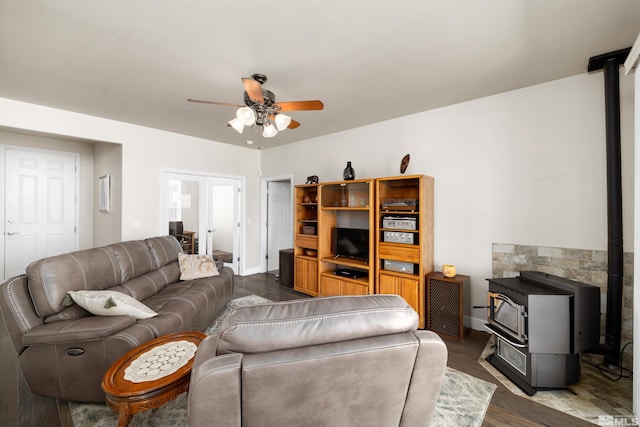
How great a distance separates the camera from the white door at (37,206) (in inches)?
163

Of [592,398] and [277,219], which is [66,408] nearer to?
[592,398]

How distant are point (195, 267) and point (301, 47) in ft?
9.47

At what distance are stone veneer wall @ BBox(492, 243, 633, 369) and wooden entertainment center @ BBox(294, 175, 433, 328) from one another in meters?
0.78

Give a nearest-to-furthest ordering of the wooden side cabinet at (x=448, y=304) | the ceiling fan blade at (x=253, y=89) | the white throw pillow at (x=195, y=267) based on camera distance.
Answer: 1. the ceiling fan blade at (x=253, y=89)
2. the wooden side cabinet at (x=448, y=304)
3. the white throw pillow at (x=195, y=267)

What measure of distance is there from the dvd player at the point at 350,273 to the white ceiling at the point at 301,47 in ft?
7.61

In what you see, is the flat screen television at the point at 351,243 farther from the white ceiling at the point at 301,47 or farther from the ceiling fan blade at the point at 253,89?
the ceiling fan blade at the point at 253,89

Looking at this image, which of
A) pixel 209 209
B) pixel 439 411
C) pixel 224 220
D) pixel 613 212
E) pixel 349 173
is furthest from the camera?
pixel 224 220

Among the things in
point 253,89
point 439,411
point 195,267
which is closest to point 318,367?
→ point 439,411

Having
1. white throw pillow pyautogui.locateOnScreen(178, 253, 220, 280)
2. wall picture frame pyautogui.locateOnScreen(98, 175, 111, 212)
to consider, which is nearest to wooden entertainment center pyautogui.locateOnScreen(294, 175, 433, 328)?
white throw pillow pyautogui.locateOnScreen(178, 253, 220, 280)

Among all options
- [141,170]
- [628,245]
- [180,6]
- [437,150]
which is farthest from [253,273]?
[628,245]

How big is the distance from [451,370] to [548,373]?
0.69 m

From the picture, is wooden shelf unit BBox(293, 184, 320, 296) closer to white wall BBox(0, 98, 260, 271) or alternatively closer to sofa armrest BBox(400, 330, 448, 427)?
white wall BBox(0, 98, 260, 271)

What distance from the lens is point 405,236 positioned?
334 cm

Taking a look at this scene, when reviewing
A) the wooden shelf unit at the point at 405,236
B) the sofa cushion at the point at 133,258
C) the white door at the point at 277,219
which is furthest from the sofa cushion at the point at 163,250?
the wooden shelf unit at the point at 405,236
